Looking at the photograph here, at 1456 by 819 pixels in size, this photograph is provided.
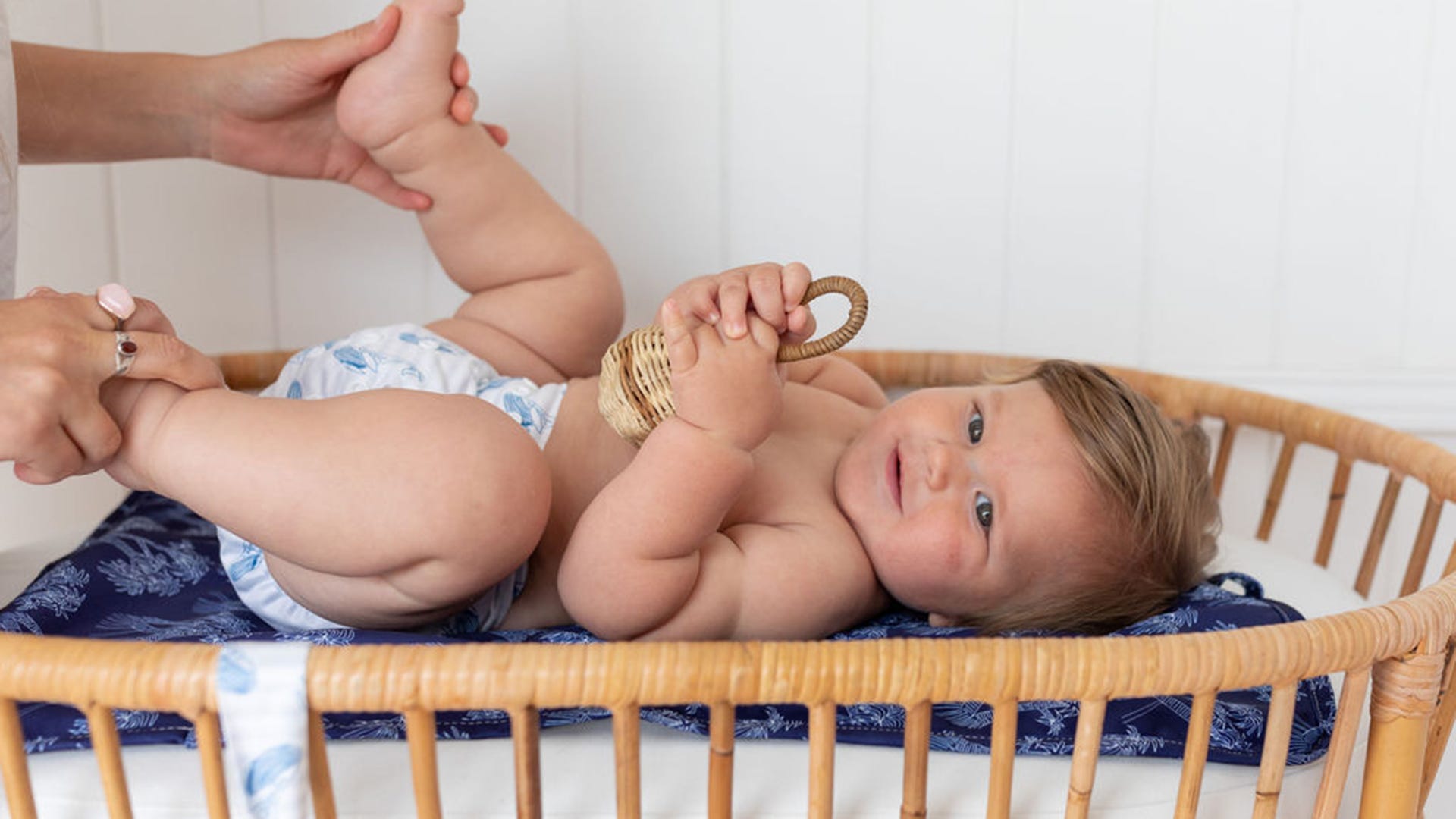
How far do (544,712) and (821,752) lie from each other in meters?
0.22

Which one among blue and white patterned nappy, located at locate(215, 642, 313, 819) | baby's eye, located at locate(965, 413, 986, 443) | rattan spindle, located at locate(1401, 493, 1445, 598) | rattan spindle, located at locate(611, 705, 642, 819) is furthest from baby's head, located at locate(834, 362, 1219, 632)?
blue and white patterned nappy, located at locate(215, 642, 313, 819)

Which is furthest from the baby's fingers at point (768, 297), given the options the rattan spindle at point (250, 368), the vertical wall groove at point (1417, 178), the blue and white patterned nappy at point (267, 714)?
the vertical wall groove at point (1417, 178)

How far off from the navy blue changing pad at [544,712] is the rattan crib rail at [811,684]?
8 cm

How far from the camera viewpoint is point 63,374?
0.76 metres

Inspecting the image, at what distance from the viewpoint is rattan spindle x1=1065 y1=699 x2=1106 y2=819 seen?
72 cm

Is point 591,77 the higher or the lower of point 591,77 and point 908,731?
the higher

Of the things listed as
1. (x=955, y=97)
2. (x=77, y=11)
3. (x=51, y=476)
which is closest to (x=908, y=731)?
(x=51, y=476)

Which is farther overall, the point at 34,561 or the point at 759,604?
the point at 34,561

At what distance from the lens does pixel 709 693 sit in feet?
2.21

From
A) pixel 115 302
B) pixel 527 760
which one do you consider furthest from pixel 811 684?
pixel 115 302

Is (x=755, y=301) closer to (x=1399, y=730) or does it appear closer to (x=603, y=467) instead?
(x=603, y=467)

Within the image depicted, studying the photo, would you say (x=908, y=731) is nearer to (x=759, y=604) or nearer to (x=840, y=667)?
(x=840, y=667)

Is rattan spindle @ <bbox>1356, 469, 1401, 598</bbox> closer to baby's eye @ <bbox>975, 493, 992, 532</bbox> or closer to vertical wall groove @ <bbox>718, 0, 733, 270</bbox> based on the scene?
baby's eye @ <bbox>975, 493, 992, 532</bbox>

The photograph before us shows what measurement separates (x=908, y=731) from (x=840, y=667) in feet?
0.19
